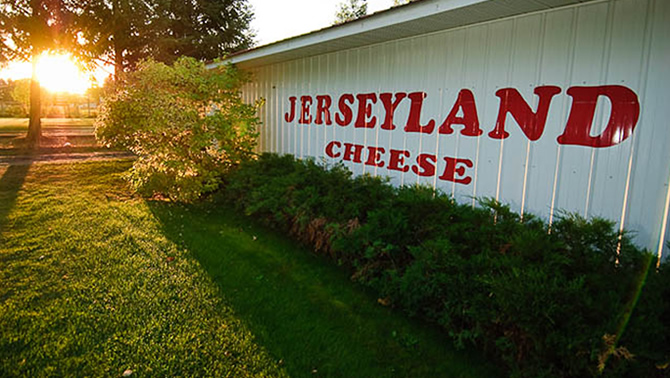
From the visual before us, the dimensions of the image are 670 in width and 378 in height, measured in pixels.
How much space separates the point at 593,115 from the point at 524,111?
0.64 m

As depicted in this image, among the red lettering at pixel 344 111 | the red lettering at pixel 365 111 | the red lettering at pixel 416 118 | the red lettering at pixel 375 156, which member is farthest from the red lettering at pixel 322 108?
the red lettering at pixel 416 118

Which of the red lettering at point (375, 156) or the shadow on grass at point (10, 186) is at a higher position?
the red lettering at point (375, 156)

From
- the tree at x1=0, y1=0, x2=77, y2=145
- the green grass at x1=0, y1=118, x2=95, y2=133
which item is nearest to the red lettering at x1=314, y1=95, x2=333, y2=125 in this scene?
the tree at x1=0, y1=0, x2=77, y2=145

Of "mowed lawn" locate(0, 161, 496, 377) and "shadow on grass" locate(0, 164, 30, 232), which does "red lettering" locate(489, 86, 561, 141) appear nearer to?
"mowed lawn" locate(0, 161, 496, 377)

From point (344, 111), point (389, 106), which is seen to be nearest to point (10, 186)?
point (344, 111)

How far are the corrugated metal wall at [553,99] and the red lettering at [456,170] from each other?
61 mm

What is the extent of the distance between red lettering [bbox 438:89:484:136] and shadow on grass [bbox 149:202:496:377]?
218 cm

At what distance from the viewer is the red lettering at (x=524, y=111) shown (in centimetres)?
397

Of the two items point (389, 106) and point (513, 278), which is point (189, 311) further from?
point (389, 106)

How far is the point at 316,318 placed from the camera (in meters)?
3.74

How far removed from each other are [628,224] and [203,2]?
1829cm

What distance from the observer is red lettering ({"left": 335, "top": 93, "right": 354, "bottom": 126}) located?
6371mm

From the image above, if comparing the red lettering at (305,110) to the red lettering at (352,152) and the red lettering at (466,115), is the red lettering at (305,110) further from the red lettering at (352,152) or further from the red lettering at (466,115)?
the red lettering at (466,115)

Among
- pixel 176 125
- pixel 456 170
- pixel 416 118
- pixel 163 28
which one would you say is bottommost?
pixel 456 170
